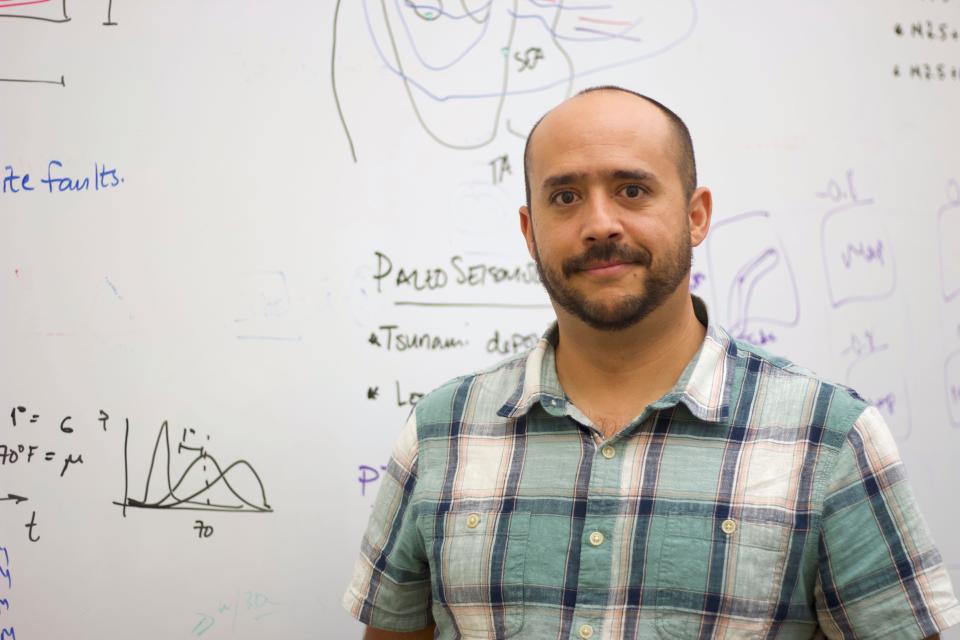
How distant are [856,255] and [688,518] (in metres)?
0.82

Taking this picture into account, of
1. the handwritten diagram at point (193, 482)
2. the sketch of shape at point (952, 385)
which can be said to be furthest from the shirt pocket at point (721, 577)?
the sketch of shape at point (952, 385)

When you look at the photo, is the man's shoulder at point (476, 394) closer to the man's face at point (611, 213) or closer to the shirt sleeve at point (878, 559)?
the man's face at point (611, 213)

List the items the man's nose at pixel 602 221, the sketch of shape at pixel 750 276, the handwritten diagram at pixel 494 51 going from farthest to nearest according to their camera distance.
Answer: the sketch of shape at pixel 750 276
the handwritten diagram at pixel 494 51
the man's nose at pixel 602 221

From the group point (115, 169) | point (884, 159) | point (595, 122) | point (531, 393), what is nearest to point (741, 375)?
point (531, 393)

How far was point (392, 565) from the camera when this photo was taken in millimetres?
1202

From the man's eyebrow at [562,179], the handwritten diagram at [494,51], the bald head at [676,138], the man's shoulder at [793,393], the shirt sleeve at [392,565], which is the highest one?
the handwritten diagram at [494,51]

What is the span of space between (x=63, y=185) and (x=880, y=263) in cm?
144

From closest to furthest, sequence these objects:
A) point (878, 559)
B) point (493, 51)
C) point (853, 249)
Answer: point (878, 559) < point (493, 51) < point (853, 249)

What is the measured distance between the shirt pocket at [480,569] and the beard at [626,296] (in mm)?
272

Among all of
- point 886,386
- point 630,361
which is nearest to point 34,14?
point 630,361

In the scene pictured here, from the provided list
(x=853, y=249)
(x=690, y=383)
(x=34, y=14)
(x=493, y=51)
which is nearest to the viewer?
(x=690, y=383)

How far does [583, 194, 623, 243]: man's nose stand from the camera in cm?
108

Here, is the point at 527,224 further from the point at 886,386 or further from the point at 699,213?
the point at 886,386

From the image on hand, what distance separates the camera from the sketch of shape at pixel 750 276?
61.5 inches
